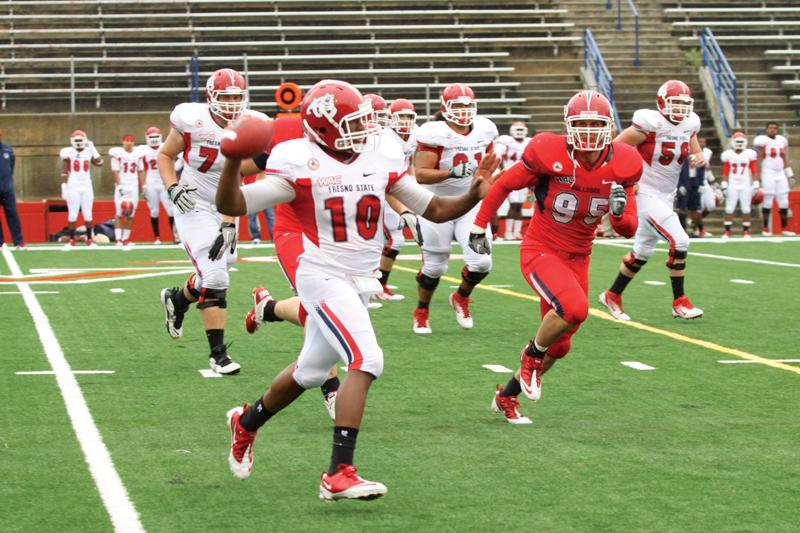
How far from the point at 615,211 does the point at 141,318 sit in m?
5.51

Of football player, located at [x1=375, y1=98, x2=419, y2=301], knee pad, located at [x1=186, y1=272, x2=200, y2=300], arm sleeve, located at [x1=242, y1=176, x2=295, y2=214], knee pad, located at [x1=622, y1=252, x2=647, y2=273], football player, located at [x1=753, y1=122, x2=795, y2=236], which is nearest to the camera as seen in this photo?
arm sleeve, located at [x1=242, y1=176, x2=295, y2=214]

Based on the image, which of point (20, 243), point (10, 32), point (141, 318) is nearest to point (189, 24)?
point (10, 32)

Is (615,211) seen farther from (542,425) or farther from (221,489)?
(221,489)

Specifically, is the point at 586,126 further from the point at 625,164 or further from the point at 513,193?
the point at 513,193

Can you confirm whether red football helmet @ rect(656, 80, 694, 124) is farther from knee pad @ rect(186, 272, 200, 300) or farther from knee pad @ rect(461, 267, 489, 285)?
knee pad @ rect(186, 272, 200, 300)

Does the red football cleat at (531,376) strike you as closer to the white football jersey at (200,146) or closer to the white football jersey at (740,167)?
the white football jersey at (200,146)

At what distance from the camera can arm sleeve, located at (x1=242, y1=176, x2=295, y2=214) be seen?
5.00 metres

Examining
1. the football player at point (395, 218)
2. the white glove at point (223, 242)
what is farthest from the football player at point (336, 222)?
the football player at point (395, 218)

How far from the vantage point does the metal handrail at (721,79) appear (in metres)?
26.1

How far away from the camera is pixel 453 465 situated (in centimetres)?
559

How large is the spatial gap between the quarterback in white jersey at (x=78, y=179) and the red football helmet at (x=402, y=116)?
31.8 feet

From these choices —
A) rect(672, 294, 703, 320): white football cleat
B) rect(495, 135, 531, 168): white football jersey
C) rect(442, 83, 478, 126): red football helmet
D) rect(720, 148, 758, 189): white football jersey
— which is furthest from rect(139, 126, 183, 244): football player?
rect(672, 294, 703, 320): white football cleat

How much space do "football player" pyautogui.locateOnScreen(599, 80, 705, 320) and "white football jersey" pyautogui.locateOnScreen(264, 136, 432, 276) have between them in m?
5.69

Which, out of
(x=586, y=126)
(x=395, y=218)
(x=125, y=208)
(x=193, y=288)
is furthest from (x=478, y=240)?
(x=125, y=208)
